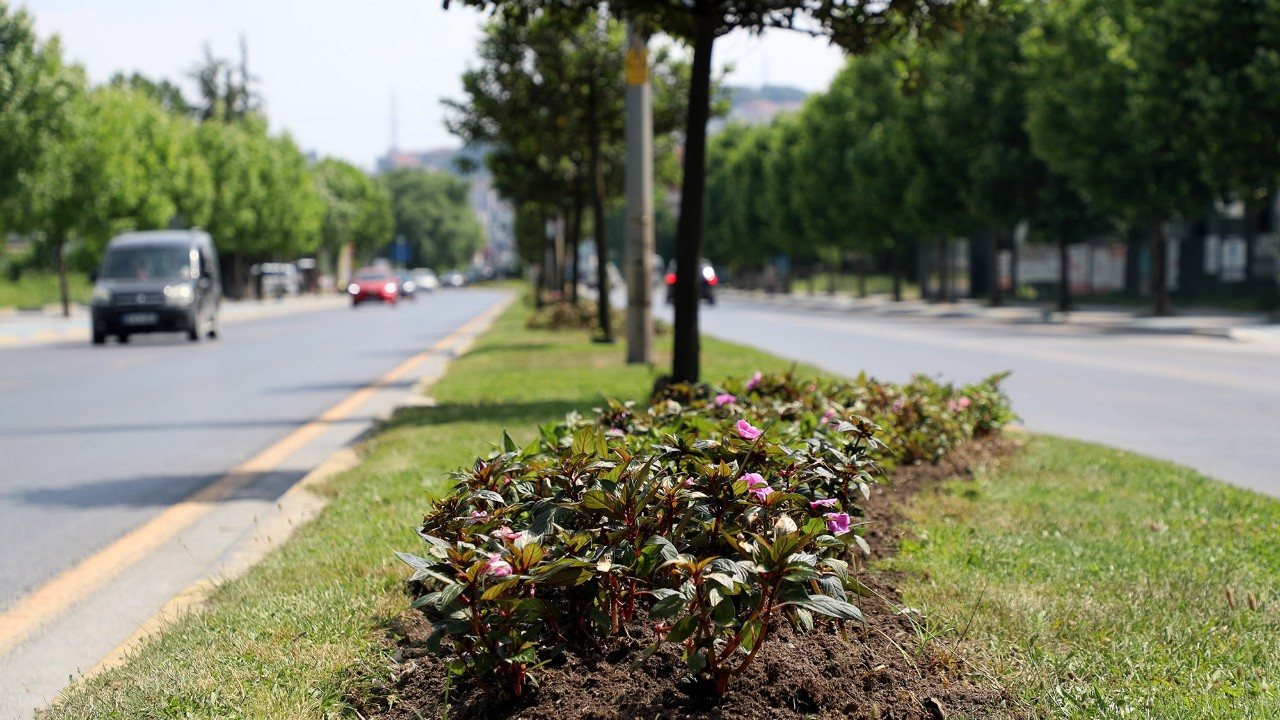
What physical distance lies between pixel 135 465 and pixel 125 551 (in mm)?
3179

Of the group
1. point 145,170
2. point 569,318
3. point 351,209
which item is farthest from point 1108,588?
point 351,209

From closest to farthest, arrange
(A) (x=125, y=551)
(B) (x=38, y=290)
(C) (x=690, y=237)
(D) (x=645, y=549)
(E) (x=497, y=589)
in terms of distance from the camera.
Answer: (E) (x=497, y=589) < (D) (x=645, y=549) < (A) (x=125, y=551) < (C) (x=690, y=237) < (B) (x=38, y=290)

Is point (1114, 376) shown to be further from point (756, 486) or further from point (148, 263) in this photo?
point (148, 263)

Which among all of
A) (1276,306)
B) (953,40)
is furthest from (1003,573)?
(953,40)

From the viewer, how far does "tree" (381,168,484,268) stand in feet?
527

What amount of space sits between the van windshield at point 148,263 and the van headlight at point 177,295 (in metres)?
0.36

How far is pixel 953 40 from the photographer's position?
1678 inches

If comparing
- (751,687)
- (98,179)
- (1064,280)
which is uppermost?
(98,179)

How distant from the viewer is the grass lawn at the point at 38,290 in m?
54.7

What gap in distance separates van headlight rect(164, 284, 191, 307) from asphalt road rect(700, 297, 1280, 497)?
1117 centimetres

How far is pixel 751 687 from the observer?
333cm

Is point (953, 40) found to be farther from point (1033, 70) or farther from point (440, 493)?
point (440, 493)

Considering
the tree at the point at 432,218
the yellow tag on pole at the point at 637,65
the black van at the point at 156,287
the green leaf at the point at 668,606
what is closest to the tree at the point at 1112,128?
the yellow tag on pole at the point at 637,65

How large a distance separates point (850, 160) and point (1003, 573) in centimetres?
5107
